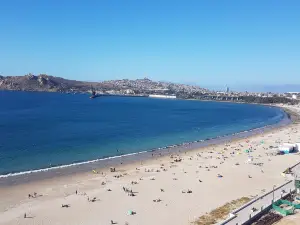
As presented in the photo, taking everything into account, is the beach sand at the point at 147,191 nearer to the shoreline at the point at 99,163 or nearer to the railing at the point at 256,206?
the shoreline at the point at 99,163

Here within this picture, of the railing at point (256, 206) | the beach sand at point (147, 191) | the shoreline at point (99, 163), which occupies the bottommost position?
the shoreline at point (99, 163)

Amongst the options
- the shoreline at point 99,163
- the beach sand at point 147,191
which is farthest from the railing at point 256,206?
the shoreline at point 99,163

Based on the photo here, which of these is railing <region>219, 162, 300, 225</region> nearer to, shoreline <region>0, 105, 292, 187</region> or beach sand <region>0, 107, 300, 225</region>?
beach sand <region>0, 107, 300, 225</region>

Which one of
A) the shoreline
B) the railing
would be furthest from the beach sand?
the railing

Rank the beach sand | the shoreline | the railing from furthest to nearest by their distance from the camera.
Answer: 1. the shoreline
2. the beach sand
3. the railing

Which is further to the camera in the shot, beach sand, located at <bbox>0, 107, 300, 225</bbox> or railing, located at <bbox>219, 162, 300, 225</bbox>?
beach sand, located at <bbox>0, 107, 300, 225</bbox>

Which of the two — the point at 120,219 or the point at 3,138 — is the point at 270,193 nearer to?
the point at 120,219

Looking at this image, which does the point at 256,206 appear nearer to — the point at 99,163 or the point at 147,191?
the point at 147,191

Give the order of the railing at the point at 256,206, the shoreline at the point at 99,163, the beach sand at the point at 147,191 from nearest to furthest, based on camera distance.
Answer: the railing at the point at 256,206
the beach sand at the point at 147,191
the shoreline at the point at 99,163

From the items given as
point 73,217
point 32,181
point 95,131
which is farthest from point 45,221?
point 95,131
